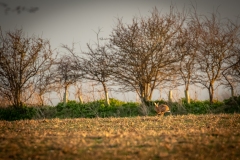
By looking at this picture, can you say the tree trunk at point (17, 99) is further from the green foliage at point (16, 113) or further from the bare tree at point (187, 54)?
the bare tree at point (187, 54)

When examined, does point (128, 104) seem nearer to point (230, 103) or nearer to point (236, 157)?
point (230, 103)

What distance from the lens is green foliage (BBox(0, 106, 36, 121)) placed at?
693 inches

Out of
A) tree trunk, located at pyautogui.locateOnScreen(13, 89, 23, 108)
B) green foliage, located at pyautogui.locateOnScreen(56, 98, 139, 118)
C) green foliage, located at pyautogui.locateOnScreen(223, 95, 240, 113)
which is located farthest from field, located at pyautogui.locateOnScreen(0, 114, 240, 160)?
tree trunk, located at pyautogui.locateOnScreen(13, 89, 23, 108)

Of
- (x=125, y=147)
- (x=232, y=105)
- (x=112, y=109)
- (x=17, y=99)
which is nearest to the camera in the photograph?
(x=125, y=147)

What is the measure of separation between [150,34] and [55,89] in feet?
22.3

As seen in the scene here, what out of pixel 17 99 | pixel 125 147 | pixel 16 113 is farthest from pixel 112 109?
pixel 125 147

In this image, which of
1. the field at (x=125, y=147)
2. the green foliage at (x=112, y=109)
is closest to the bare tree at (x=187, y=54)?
the green foliage at (x=112, y=109)

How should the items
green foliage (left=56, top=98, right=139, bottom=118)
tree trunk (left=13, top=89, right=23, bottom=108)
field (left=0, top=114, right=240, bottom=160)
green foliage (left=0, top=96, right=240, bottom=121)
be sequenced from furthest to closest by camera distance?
tree trunk (left=13, top=89, right=23, bottom=108)
green foliage (left=56, top=98, right=139, bottom=118)
green foliage (left=0, top=96, right=240, bottom=121)
field (left=0, top=114, right=240, bottom=160)

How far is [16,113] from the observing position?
59.1ft

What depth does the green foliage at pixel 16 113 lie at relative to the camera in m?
17.6

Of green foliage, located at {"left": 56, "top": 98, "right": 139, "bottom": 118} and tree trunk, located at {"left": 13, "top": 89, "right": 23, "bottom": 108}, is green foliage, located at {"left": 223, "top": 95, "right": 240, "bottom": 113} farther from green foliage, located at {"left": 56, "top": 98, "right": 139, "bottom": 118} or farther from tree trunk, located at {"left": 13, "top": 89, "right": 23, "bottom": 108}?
tree trunk, located at {"left": 13, "top": 89, "right": 23, "bottom": 108}

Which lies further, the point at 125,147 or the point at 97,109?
the point at 97,109

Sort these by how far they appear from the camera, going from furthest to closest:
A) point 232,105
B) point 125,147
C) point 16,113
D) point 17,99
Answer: point 17,99
point 16,113
point 232,105
point 125,147

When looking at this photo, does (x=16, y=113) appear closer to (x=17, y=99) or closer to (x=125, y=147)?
(x=17, y=99)
